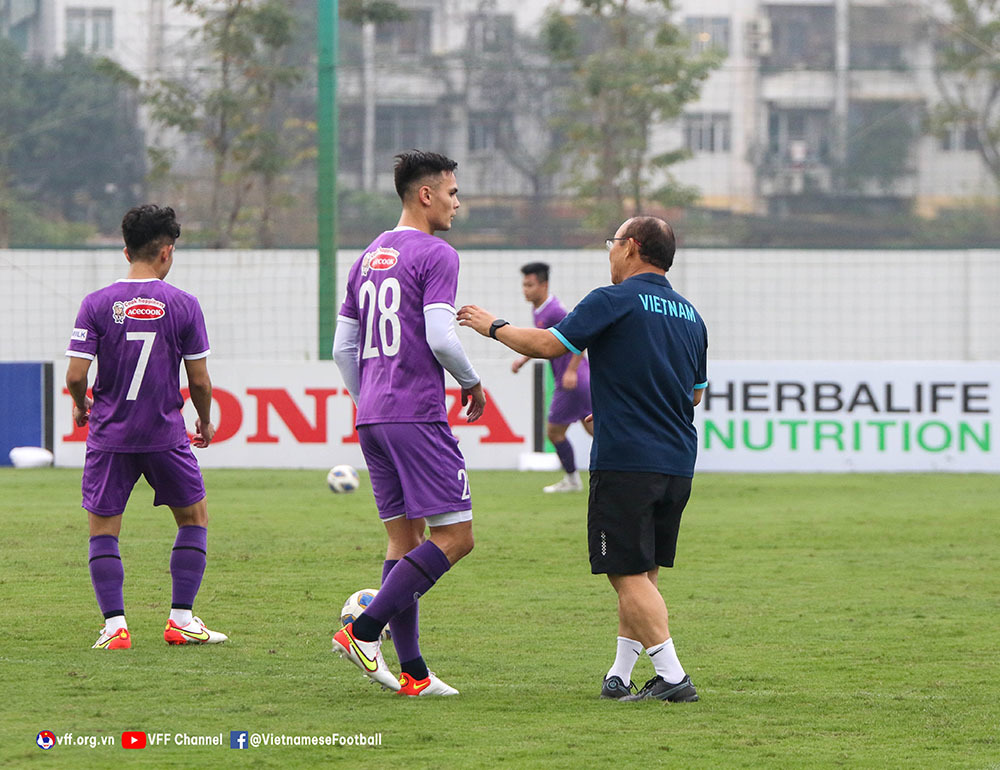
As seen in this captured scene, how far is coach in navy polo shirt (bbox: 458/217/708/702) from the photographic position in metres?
5.66

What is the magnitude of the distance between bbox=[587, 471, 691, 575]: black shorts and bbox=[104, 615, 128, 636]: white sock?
2.24 meters

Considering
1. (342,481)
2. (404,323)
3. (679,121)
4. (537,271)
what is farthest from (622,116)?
(404,323)

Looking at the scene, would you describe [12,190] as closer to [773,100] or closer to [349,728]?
[773,100]

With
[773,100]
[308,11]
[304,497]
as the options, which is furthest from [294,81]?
[304,497]

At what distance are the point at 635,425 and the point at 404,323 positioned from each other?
0.95 meters

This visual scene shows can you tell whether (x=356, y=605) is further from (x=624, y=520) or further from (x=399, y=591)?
(x=624, y=520)

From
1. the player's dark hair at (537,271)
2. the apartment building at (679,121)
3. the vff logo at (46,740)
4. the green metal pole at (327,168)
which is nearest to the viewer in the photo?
the vff logo at (46,740)

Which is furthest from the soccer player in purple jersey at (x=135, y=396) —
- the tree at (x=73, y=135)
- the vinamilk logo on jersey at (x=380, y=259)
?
the tree at (x=73, y=135)

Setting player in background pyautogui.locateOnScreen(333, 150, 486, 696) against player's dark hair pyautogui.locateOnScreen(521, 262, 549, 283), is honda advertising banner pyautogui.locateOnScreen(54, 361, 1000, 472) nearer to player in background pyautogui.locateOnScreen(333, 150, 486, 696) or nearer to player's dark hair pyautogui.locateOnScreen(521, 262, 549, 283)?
player's dark hair pyautogui.locateOnScreen(521, 262, 549, 283)

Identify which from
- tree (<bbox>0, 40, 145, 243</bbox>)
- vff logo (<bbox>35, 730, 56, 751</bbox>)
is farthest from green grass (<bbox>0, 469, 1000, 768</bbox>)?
tree (<bbox>0, 40, 145, 243</bbox>)

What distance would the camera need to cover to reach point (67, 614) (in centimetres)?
750

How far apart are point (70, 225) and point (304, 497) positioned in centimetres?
1156

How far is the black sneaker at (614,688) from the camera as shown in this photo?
226 inches

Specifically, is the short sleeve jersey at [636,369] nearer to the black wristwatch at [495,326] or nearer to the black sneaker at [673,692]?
the black wristwatch at [495,326]
